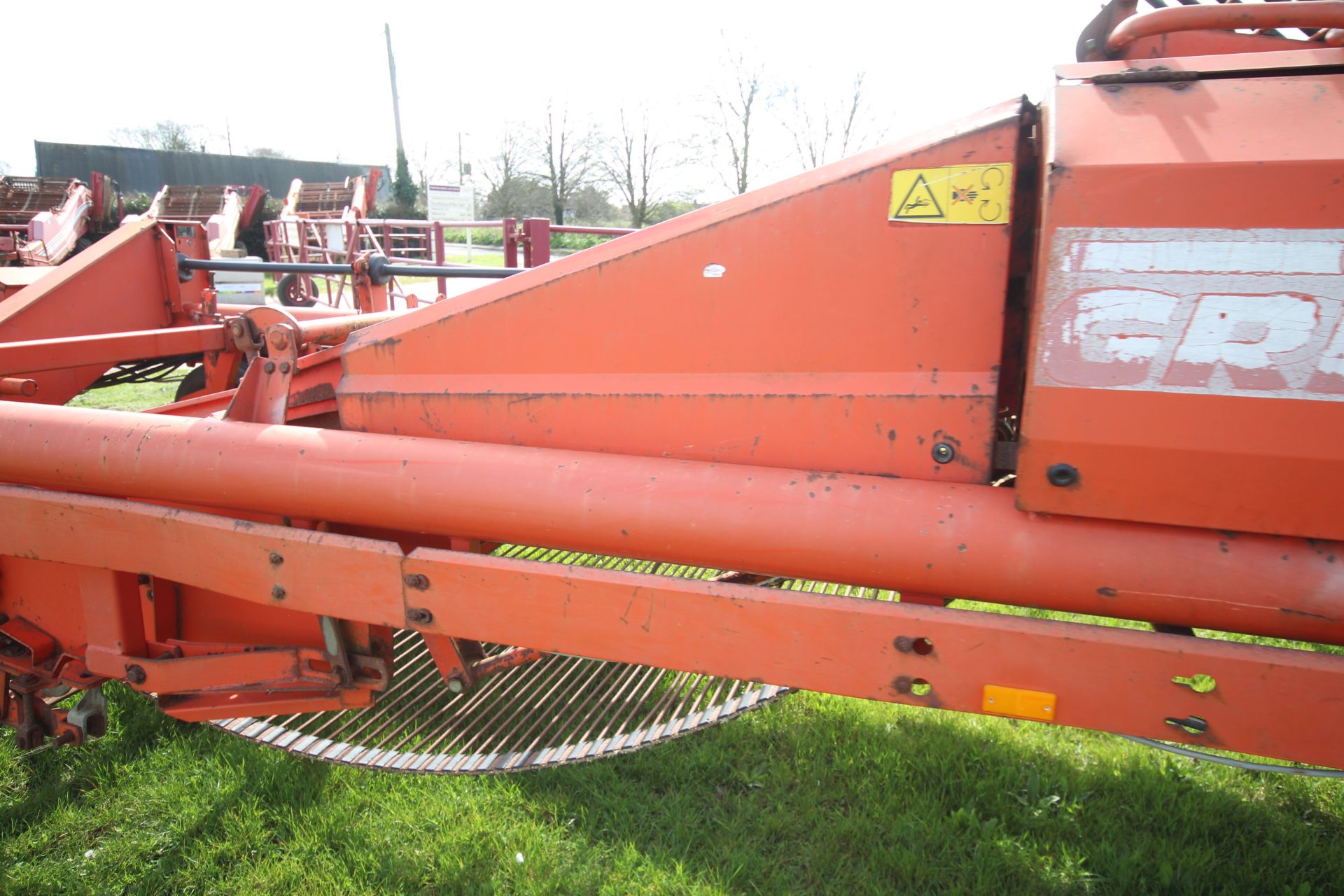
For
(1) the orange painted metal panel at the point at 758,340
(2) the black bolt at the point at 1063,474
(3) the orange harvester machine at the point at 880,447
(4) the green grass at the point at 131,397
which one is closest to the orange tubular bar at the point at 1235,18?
(3) the orange harvester machine at the point at 880,447

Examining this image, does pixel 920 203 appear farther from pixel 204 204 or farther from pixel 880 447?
pixel 204 204

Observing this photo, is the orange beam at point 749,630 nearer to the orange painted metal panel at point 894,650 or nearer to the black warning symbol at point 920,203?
the orange painted metal panel at point 894,650

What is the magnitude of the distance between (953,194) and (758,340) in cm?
42

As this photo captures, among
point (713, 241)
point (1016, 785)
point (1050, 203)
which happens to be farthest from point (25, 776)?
point (1050, 203)

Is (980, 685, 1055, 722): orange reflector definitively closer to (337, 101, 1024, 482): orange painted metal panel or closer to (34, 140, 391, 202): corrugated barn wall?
(337, 101, 1024, 482): orange painted metal panel

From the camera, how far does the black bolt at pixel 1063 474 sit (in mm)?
1311

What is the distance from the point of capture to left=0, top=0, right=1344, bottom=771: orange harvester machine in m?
1.23

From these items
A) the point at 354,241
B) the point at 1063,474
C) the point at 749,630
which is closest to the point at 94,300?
the point at 749,630

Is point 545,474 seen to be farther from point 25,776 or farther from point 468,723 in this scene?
point 25,776

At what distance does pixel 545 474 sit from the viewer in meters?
1.58

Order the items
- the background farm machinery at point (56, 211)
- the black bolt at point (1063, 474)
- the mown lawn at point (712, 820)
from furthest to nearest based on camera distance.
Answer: the background farm machinery at point (56, 211) → the mown lawn at point (712, 820) → the black bolt at point (1063, 474)

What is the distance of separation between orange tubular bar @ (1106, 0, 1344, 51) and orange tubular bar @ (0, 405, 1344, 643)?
78 centimetres

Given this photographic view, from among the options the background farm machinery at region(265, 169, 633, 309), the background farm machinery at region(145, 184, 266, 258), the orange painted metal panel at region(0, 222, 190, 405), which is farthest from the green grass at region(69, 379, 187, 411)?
the background farm machinery at region(145, 184, 266, 258)

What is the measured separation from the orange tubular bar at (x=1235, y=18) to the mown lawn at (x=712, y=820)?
2.08 m
